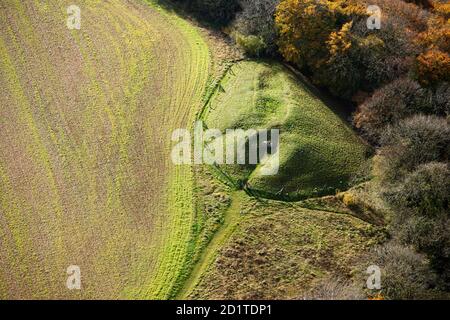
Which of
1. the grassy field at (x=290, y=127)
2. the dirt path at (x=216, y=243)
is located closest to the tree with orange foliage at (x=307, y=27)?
the grassy field at (x=290, y=127)

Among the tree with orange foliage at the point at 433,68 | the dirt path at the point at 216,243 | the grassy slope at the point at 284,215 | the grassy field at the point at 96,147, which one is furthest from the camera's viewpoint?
the tree with orange foliage at the point at 433,68

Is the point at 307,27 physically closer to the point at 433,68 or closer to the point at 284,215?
the point at 433,68

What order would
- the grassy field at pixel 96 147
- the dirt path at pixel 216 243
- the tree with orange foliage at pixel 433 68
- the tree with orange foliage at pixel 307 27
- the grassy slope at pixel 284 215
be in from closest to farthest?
the dirt path at pixel 216 243 < the grassy field at pixel 96 147 < the grassy slope at pixel 284 215 < the tree with orange foliage at pixel 433 68 < the tree with orange foliage at pixel 307 27

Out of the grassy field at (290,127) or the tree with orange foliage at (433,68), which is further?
the tree with orange foliage at (433,68)

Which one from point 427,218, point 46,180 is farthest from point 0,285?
point 427,218

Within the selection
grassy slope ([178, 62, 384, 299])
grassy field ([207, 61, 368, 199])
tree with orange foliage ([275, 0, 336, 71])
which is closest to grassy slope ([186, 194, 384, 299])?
grassy slope ([178, 62, 384, 299])

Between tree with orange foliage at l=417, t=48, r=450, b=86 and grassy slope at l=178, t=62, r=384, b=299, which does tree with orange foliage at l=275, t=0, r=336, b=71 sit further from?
tree with orange foliage at l=417, t=48, r=450, b=86

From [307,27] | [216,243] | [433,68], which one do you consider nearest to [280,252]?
[216,243]

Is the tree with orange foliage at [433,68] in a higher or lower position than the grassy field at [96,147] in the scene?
higher

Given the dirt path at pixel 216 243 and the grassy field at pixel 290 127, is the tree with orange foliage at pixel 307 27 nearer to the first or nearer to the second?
the grassy field at pixel 290 127
